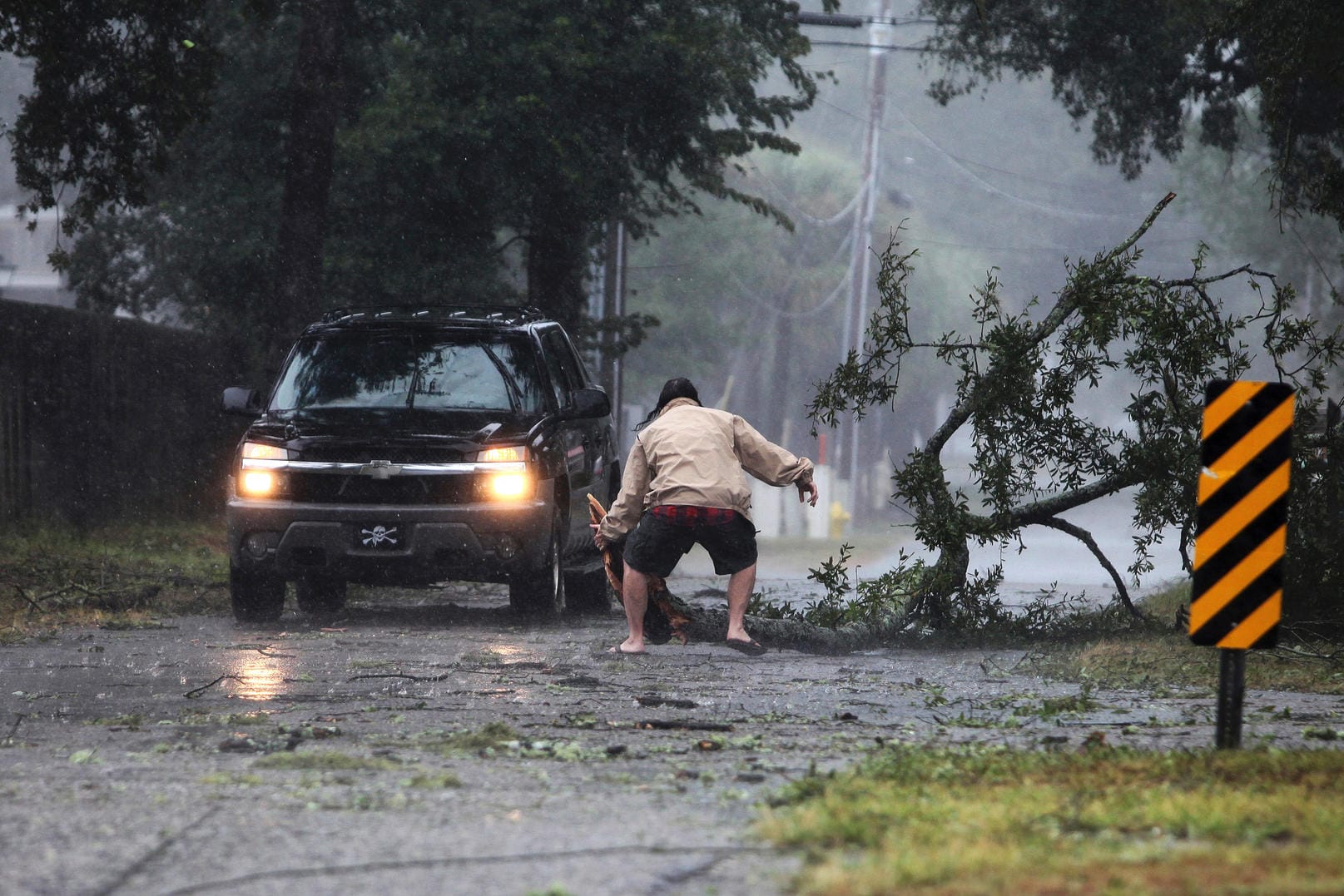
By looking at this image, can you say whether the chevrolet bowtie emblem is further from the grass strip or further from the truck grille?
the grass strip

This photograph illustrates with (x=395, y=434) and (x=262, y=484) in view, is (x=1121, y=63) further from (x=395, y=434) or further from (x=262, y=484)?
(x=262, y=484)

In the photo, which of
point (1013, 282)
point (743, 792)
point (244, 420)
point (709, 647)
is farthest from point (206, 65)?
point (1013, 282)

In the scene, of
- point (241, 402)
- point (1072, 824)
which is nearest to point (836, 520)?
point (241, 402)

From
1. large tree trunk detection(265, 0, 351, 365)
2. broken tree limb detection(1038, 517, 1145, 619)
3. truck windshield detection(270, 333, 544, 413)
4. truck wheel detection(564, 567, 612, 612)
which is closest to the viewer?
broken tree limb detection(1038, 517, 1145, 619)

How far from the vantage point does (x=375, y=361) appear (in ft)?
39.4

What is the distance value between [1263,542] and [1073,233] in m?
71.0

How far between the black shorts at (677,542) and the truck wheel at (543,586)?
1.51 meters

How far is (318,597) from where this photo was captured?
12828 millimetres

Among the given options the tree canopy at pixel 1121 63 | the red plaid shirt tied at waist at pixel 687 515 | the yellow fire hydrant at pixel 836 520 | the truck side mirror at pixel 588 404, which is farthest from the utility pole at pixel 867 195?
the red plaid shirt tied at waist at pixel 687 515

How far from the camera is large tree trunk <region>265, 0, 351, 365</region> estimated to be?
17047mm

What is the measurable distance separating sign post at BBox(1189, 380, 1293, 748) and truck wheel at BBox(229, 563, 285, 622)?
6986mm

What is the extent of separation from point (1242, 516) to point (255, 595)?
7.45m

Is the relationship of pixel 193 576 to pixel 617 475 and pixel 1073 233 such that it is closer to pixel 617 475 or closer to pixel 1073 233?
pixel 617 475

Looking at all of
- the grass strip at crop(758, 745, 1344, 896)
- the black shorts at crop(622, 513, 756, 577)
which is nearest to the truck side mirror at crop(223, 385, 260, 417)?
the black shorts at crop(622, 513, 756, 577)
